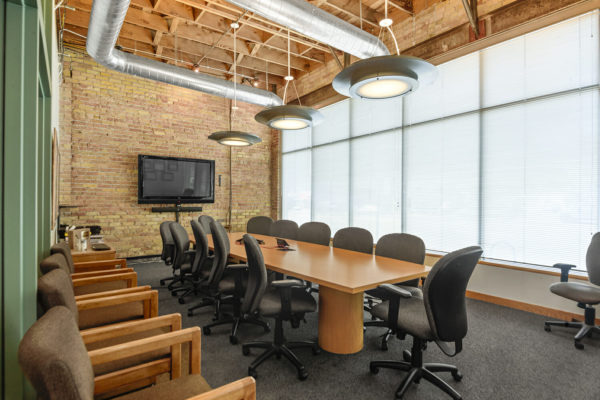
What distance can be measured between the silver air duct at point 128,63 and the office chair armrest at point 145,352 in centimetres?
340

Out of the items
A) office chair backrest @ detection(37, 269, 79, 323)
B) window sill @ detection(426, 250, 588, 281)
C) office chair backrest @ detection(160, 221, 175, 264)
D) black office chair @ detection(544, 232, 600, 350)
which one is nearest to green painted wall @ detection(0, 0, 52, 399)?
office chair backrest @ detection(37, 269, 79, 323)

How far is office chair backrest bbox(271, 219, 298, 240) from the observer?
16.0 feet

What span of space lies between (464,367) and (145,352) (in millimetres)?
2309

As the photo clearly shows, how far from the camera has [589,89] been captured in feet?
11.4

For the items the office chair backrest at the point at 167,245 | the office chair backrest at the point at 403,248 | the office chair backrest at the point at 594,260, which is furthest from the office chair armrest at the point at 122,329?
the office chair backrest at the point at 594,260

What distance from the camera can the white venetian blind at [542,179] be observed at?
11.5ft

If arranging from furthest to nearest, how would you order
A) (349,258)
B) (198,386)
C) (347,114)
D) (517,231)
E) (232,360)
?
(347,114), (517,231), (349,258), (232,360), (198,386)

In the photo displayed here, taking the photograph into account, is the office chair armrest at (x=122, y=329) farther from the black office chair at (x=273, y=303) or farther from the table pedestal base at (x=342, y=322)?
the table pedestal base at (x=342, y=322)

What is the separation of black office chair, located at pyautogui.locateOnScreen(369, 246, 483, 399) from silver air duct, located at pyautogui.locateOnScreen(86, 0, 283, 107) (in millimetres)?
3854

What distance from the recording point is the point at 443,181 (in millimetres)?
4734

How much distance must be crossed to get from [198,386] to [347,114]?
19.1ft

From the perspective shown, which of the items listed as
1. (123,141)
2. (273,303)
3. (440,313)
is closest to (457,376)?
(440,313)

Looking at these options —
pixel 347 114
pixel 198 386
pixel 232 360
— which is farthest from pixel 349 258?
pixel 347 114

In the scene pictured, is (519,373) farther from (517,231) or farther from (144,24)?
(144,24)
